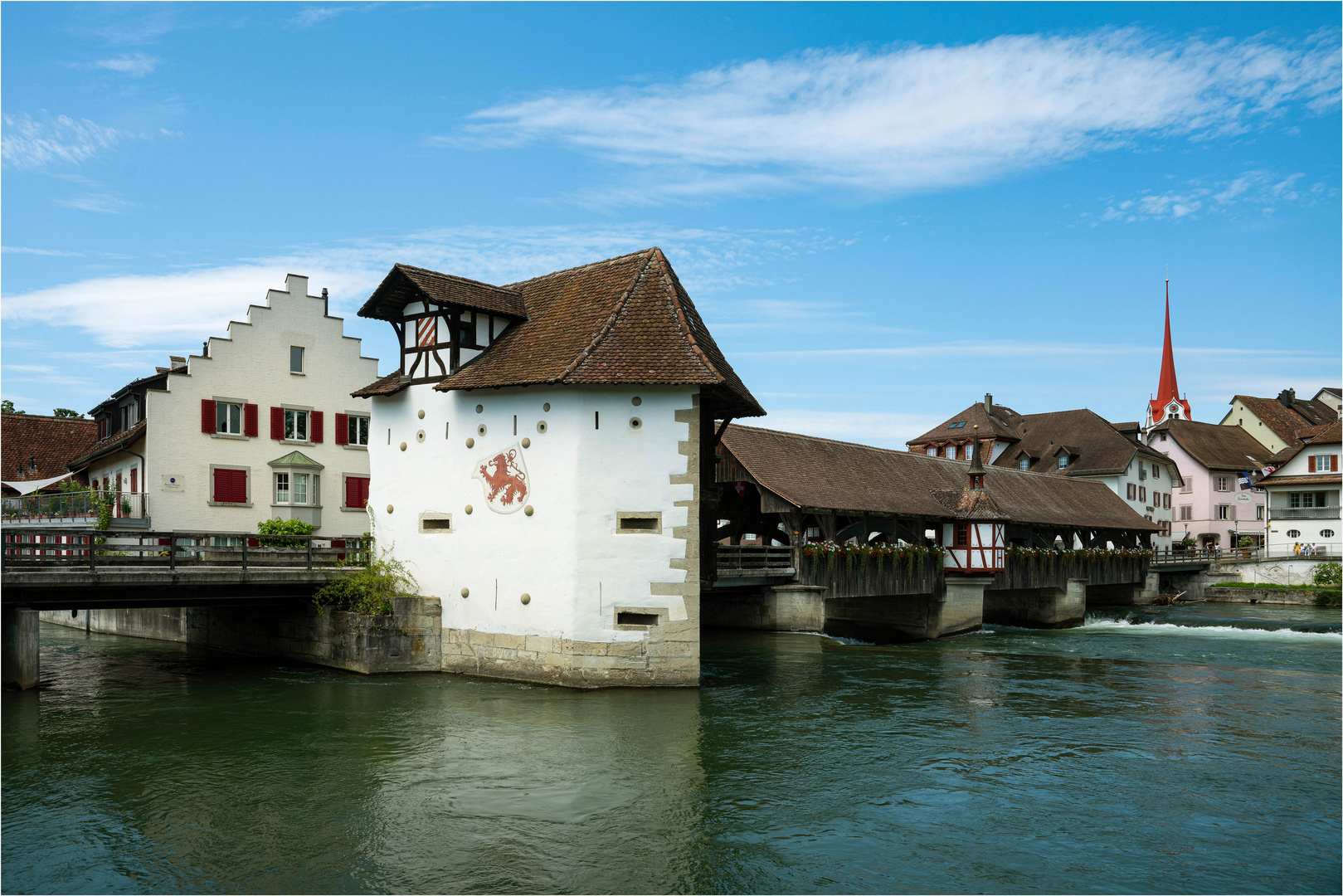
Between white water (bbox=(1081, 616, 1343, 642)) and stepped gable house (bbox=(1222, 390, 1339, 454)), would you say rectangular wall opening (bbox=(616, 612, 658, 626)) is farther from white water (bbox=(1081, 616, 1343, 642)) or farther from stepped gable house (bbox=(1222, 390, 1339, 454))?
stepped gable house (bbox=(1222, 390, 1339, 454))

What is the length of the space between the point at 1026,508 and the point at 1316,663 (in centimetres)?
1411

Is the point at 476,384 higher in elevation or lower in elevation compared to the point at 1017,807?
higher

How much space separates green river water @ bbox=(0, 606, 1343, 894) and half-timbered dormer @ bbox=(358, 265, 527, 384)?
20.1 feet

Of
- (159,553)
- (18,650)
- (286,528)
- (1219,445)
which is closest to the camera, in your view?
(18,650)

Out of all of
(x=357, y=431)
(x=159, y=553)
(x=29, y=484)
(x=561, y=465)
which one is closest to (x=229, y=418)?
(x=357, y=431)

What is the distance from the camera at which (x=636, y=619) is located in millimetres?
18484

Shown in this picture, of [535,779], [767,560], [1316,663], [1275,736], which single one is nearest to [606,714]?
[535,779]

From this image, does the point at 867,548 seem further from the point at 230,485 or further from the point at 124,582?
the point at 124,582

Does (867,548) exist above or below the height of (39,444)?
below

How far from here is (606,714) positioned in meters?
16.0

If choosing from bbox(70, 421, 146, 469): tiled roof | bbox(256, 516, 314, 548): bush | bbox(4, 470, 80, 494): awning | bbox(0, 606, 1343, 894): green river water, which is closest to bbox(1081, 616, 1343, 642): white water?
bbox(0, 606, 1343, 894): green river water

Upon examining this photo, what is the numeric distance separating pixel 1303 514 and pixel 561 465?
152 feet

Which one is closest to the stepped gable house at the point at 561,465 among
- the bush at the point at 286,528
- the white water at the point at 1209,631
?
the bush at the point at 286,528

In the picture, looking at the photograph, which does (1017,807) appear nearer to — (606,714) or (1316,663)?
(606,714)
